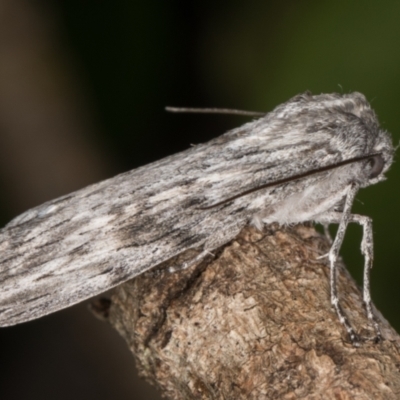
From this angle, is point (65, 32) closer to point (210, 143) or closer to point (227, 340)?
point (210, 143)

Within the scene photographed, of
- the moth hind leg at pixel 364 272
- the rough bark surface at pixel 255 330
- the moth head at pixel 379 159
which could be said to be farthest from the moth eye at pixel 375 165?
the rough bark surface at pixel 255 330

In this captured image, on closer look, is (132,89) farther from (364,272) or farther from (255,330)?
(255,330)

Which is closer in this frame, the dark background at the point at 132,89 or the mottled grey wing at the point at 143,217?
the mottled grey wing at the point at 143,217

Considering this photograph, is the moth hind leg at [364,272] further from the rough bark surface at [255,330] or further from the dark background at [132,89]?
the dark background at [132,89]

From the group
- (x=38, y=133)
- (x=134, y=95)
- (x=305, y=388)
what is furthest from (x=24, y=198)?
(x=305, y=388)

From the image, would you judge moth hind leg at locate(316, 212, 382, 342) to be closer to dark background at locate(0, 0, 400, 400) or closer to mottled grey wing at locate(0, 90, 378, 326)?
mottled grey wing at locate(0, 90, 378, 326)

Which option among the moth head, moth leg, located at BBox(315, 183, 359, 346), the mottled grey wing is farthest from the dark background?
the mottled grey wing
